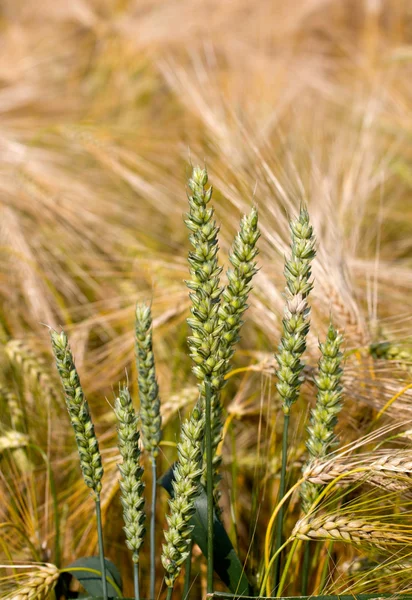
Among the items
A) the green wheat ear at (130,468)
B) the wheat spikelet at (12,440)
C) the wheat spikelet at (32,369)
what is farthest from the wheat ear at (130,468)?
the wheat spikelet at (32,369)

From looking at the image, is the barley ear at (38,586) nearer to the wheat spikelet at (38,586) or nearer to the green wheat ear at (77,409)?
the wheat spikelet at (38,586)

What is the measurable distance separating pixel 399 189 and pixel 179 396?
1086mm

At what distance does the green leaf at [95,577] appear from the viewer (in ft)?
2.21

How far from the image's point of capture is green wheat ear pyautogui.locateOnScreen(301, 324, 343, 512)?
1.80 feet

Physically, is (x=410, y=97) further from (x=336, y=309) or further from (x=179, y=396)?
(x=179, y=396)

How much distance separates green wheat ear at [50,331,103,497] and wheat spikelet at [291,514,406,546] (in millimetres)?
186

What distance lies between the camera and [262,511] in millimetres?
891

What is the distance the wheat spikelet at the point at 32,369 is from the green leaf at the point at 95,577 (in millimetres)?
317

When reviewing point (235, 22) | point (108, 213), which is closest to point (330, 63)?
point (235, 22)

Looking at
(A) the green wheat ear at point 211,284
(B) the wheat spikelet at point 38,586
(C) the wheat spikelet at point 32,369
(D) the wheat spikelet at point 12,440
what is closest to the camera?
(A) the green wheat ear at point 211,284

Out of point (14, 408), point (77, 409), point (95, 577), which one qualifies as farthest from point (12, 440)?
point (77, 409)

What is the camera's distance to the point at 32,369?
0.97 metres

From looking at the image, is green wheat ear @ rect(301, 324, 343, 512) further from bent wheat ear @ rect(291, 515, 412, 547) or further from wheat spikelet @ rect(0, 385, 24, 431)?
wheat spikelet @ rect(0, 385, 24, 431)

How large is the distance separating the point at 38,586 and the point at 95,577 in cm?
9
